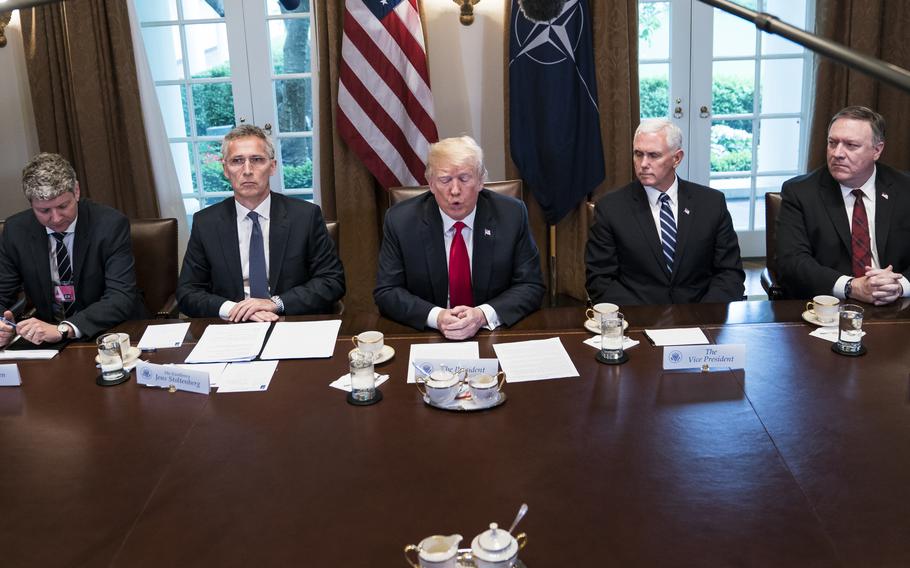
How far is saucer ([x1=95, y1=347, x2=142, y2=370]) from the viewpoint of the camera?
226cm

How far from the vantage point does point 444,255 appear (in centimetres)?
289

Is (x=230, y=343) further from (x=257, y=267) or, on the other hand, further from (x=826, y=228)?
(x=826, y=228)

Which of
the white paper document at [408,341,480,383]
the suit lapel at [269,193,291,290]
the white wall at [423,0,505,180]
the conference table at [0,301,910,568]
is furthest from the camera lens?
the white wall at [423,0,505,180]

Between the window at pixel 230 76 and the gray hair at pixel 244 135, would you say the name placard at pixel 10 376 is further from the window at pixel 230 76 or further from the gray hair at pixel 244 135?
the window at pixel 230 76

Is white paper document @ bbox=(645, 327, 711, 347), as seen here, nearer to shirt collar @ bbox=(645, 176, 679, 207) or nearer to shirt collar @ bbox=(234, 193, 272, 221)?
shirt collar @ bbox=(645, 176, 679, 207)

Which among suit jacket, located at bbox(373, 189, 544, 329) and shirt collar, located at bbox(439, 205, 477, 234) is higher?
shirt collar, located at bbox(439, 205, 477, 234)

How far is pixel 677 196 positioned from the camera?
312 centimetres

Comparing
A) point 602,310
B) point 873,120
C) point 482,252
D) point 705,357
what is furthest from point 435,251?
point 873,120

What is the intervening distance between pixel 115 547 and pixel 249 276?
5.78ft

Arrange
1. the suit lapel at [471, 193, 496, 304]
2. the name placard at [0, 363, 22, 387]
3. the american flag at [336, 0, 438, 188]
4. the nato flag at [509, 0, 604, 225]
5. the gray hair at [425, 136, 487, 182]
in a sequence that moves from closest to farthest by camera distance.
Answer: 1. the name placard at [0, 363, 22, 387]
2. the gray hair at [425, 136, 487, 182]
3. the suit lapel at [471, 193, 496, 304]
4. the american flag at [336, 0, 438, 188]
5. the nato flag at [509, 0, 604, 225]

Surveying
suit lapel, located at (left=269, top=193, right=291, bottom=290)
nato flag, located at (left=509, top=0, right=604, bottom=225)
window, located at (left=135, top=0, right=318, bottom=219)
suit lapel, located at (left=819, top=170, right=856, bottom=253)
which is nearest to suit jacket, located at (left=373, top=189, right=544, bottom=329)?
suit lapel, located at (left=269, top=193, right=291, bottom=290)

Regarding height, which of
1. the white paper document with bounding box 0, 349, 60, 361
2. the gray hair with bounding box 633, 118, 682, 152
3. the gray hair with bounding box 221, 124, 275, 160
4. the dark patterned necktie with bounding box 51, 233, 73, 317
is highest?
the gray hair with bounding box 221, 124, 275, 160

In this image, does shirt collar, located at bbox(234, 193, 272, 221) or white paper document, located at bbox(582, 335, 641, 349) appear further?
shirt collar, located at bbox(234, 193, 272, 221)

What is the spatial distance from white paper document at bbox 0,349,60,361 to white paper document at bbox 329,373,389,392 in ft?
3.02
